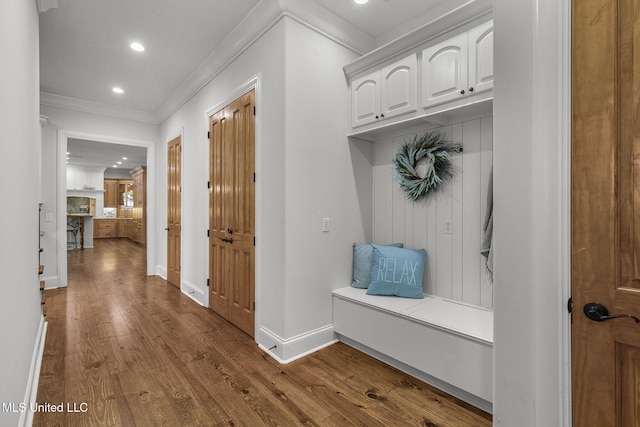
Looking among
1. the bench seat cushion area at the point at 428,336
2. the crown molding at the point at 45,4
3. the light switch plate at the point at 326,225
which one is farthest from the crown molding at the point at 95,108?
the bench seat cushion area at the point at 428,336

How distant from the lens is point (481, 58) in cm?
201

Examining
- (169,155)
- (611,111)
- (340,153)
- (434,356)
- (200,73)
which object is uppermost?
(200,73)

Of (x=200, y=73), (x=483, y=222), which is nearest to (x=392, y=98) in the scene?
(x=483, y=222)

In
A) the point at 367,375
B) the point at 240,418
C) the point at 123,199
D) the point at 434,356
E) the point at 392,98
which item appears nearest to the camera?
the point at 240,418

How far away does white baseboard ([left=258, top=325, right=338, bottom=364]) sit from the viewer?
243 centimetres

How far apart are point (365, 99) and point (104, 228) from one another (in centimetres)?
1223

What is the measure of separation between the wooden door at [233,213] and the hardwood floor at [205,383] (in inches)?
10.7

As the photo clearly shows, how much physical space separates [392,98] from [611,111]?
1588 millimetres

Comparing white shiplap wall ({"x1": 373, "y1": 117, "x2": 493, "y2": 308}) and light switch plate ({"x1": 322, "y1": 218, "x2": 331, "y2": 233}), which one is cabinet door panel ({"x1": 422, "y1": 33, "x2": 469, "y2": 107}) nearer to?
white shiplap wall ({"x1": 373, "y1": 117, "x2": 493, "y2": 308})

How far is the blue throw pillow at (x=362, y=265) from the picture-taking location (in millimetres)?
2807

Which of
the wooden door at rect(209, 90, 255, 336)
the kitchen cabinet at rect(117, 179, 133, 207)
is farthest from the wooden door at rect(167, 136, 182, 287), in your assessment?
the kitchen cabinet at rect(117, 179, 133, 207)

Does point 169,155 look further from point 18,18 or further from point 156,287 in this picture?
point 18,18

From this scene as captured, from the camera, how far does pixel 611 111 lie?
44.2 inches

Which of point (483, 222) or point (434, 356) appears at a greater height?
point (483, 222)
